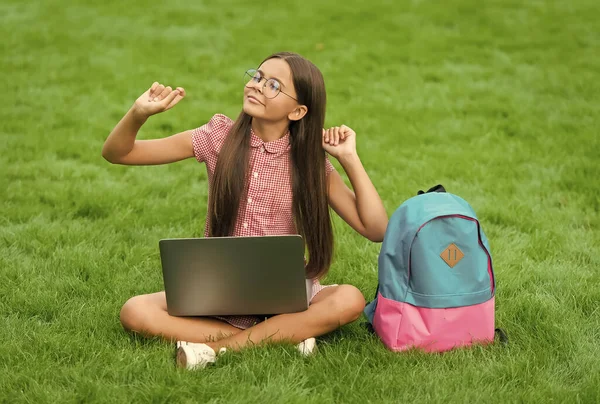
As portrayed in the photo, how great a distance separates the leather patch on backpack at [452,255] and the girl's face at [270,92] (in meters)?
0.82

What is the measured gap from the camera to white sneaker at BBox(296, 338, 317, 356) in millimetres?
3160

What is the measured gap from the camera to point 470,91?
7121mm

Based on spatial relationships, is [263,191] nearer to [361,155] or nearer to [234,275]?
[234,275]

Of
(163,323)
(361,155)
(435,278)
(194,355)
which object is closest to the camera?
(194,355)

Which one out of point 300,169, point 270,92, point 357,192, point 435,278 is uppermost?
point 270,92

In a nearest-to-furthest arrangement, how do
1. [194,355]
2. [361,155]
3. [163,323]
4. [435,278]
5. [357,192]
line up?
[194,355], [435,278], [163,323], [357,192], [361,155]

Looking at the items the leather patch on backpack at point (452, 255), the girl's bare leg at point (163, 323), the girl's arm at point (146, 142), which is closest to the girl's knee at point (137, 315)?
the girl's bare leg at point (163, 323)

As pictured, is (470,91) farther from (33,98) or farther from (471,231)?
(471,231)

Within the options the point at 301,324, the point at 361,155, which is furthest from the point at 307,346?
the point at 361,155

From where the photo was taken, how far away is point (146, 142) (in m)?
3.36

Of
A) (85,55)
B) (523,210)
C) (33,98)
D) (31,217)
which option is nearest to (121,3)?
(85,55)

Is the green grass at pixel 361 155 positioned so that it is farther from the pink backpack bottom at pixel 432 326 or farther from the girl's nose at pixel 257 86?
the girl's nose at pixel 257 86

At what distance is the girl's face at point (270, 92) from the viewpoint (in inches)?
128

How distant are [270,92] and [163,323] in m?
0.98
